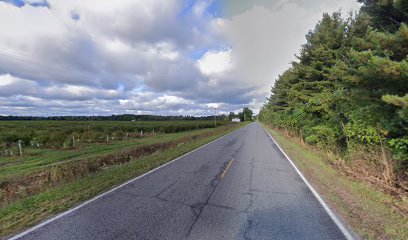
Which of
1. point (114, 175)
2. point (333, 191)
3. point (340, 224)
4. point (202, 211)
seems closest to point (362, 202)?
point (333, 191)

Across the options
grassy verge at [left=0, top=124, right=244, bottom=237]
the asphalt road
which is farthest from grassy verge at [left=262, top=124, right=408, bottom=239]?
grassy verge at [left=0, top=124, right=244, bottom=237]

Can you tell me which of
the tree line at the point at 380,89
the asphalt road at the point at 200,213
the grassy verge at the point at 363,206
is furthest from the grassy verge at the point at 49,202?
the tree line at the point at 380,89

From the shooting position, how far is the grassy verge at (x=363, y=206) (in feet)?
13.3

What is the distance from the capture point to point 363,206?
525 cm

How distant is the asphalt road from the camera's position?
12.8 ft

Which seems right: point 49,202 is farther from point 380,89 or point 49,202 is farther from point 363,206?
point 380,89

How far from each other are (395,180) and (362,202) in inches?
79.2

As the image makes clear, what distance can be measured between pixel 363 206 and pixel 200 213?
3845 millimetres

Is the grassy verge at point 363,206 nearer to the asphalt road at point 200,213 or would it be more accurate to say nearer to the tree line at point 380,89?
the asphalt road at point 200,213

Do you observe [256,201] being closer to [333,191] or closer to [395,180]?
[333,191]

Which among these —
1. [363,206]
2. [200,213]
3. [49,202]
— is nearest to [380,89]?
[363,206]

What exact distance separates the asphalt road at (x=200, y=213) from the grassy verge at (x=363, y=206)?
1.48ft

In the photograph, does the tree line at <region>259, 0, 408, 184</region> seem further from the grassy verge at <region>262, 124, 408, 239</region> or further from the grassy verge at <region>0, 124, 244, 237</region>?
the grassy verge at <region>0, 124, 244, 237</region>

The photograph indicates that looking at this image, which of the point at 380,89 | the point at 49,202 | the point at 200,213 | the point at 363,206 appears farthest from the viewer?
the point at 380,89
